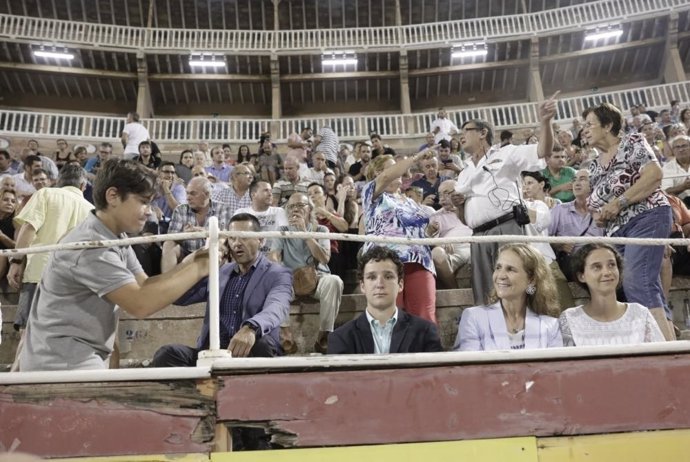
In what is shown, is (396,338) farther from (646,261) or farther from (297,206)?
(297,206)

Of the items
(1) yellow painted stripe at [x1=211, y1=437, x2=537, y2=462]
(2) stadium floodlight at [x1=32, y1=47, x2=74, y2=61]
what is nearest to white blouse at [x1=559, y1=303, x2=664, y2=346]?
(1) yellow painted stripe at [x1=211, y1=437, x2=537, y2=462]

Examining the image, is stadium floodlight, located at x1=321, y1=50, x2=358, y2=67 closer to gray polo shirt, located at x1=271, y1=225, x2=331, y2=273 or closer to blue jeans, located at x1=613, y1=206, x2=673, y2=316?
gray polo shirt, located at x1=271, y1=225, x2=331, y2=273

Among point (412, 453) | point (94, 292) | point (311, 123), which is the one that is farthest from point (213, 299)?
point (311, 123)

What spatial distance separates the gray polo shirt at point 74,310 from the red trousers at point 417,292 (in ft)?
5.93

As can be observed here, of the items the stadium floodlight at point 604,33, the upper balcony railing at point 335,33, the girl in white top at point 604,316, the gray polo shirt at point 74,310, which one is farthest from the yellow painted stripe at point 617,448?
the stadium floodlight at point 604,33

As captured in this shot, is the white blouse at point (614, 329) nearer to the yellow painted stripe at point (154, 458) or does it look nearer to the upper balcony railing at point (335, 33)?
the yellow painted stripe at point (154, 458)

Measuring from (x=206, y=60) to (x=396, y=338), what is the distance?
51.6 feet

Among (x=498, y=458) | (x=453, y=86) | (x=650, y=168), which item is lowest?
(x=498, y=458)

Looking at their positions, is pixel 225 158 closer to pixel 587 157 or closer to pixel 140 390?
pixel 587 157

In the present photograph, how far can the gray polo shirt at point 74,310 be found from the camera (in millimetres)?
2010

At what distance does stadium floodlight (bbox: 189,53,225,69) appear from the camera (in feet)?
55.1

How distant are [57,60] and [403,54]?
9723mm

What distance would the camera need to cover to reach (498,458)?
184 centimetres

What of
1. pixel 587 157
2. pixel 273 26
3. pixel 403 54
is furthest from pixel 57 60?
pixel 587 157
